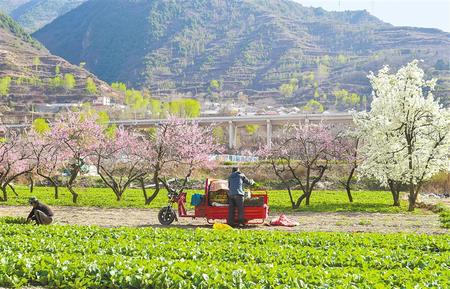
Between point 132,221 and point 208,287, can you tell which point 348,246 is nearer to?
point 208,287

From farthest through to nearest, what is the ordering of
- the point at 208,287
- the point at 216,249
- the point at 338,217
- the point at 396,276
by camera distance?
the point at 338,217, the point at 216,249, the point at 396,276, the point at 208,287

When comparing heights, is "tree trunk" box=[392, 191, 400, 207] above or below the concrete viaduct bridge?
below

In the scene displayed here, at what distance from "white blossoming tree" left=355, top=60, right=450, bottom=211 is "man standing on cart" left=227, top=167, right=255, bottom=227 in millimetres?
15187

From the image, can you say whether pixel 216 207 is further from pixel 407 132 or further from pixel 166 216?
pixel 407 132

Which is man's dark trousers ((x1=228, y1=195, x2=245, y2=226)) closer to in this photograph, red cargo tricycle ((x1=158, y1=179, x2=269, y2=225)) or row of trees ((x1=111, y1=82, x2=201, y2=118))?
red cargo tricycle ((x1=158, y1=179, x2=269, y2=225))

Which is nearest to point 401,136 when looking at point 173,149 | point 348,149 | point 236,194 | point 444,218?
point 348,149

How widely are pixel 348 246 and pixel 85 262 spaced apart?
720 centimetres

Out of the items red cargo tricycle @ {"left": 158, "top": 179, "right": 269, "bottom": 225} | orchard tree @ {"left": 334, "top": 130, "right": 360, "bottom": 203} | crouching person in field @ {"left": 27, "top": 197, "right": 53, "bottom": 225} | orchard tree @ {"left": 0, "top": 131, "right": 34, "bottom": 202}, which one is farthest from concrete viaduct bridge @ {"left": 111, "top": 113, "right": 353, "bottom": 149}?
crouching person in field @ {"left": 27, "top": 197, "right": 53, "bottom": 225}

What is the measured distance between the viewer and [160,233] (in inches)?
659

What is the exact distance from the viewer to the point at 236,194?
20.8m

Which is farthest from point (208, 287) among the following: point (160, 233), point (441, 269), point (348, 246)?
point (160, 233)

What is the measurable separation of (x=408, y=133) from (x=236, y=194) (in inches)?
671

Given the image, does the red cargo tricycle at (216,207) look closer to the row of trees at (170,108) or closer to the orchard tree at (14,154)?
the orchard tree at (14,154)

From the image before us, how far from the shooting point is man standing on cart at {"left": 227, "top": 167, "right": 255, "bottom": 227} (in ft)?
68.2
